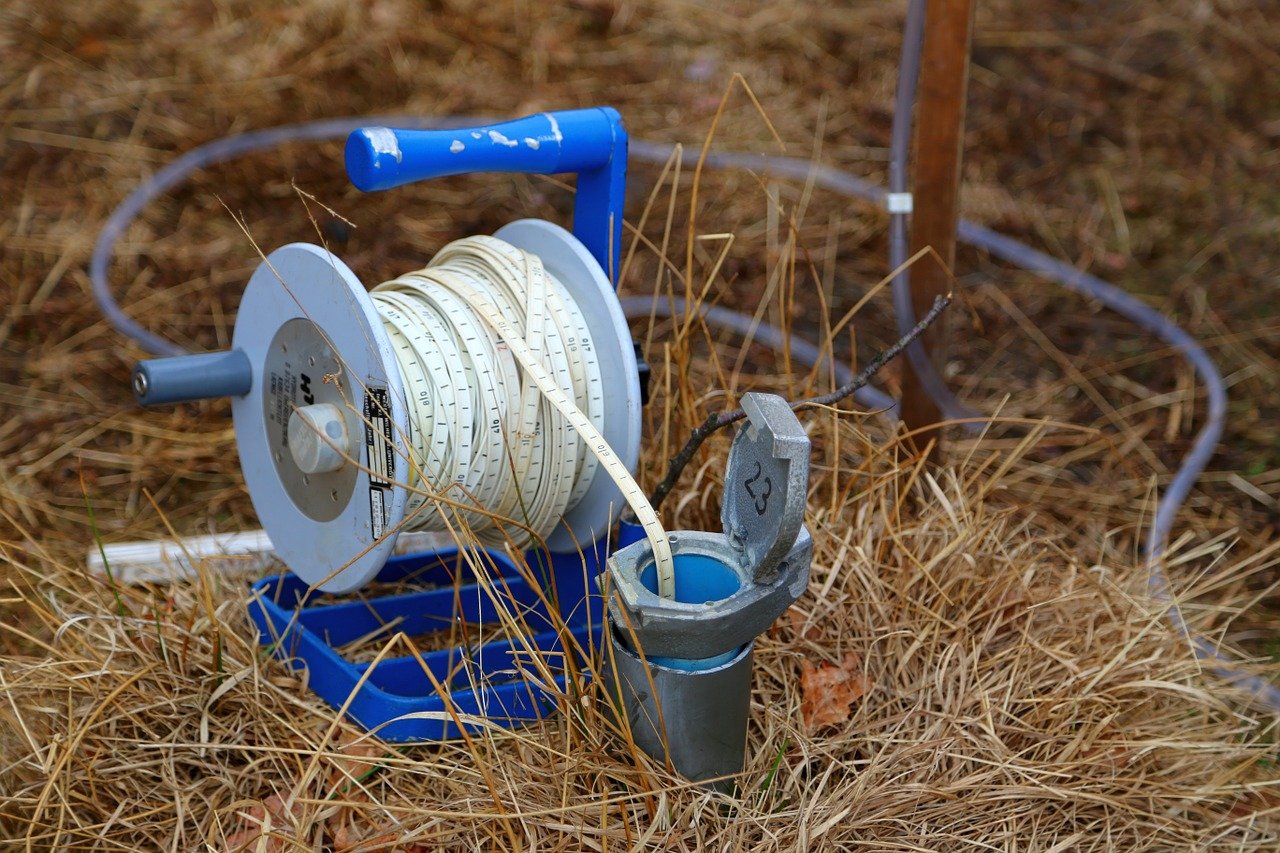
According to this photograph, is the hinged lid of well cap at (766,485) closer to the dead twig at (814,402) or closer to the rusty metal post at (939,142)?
the dead twig at (814,402)

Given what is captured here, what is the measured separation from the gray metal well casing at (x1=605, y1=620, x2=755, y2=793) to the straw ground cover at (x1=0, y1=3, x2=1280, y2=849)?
0.16ft

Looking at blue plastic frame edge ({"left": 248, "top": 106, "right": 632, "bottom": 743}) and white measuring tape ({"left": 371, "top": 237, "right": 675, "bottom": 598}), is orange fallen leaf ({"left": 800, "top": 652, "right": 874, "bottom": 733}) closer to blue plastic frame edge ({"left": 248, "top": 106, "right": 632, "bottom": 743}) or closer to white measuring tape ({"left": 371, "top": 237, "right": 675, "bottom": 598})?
blue plastic frame edge ({"left": 248, "top": 106, "right": 632, "bottom": 743})

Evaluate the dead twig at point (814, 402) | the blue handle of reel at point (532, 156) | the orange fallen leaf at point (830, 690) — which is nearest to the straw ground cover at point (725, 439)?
the orange fallen leaf at point (830, 690)

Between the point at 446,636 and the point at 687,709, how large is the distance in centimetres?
74

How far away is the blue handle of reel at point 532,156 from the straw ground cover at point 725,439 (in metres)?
0.21

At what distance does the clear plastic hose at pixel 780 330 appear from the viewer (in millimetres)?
3078

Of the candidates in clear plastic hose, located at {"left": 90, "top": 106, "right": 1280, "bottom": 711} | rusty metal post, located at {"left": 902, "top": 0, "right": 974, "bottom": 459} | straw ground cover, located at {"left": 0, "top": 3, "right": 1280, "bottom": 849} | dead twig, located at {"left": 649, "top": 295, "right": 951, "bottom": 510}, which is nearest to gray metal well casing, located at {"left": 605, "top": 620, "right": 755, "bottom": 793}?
straw ground cover, located at {"left": 0, "top": 3, "right": 1280, "bottom": 849}

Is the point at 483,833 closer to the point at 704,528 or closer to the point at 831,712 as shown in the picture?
the point at 831,712

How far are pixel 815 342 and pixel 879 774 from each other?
5.80 ft

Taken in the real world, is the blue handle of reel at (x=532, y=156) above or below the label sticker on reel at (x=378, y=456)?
above

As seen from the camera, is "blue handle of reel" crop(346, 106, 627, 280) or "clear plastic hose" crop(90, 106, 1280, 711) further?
"clear plastic hose" crop(90, 106, 1280, 711)

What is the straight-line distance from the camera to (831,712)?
208 cm

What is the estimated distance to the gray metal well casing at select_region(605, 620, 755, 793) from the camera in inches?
66.8

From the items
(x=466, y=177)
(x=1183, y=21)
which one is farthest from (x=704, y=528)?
(x=1183, y=21)
